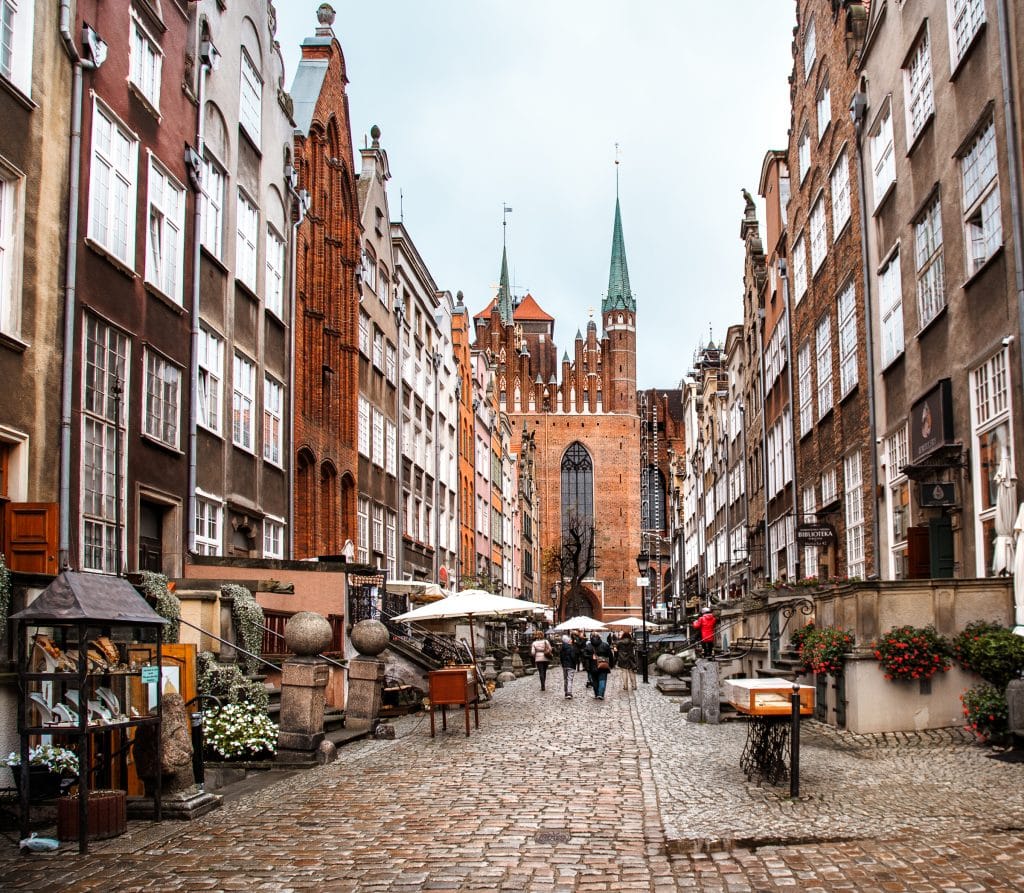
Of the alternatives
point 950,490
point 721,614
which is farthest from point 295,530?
point 950,490

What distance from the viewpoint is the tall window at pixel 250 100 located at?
22.5m

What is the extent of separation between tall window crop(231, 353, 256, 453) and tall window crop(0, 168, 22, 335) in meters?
7.98

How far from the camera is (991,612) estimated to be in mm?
13625

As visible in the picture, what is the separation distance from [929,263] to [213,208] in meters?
11.4

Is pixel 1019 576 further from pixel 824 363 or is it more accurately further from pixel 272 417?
pixel 272 417

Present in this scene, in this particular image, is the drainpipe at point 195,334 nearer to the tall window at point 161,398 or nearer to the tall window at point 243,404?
the tall window at point 161,398

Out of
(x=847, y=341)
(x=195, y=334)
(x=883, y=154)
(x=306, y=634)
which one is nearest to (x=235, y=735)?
(x=306, y=634)

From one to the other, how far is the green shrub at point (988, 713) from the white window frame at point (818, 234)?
576 inches

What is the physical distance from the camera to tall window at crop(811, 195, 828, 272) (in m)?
26.1

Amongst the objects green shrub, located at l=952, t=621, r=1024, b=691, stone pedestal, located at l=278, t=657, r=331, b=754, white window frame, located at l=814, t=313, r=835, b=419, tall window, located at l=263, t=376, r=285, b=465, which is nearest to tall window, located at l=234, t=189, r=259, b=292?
tall window, located at l=263, t=376, r=285, b=465

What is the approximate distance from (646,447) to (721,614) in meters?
86.2

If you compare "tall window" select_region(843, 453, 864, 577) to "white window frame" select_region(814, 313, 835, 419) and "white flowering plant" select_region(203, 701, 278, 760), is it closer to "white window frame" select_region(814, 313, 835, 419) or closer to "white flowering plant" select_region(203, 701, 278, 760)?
"white window frame" select_region(814, 313, 835, 419)

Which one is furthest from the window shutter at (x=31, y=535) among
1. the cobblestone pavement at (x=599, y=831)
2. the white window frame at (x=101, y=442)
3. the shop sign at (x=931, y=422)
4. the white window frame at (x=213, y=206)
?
the shop sign at (x=931, y=422)

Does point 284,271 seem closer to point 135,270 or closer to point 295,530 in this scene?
point 295,530
